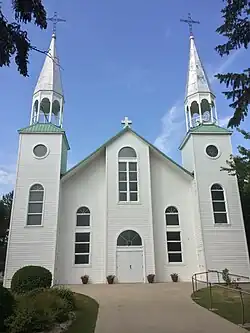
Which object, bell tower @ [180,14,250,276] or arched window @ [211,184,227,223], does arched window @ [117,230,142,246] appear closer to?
bell tower @ [180,14,250,276]

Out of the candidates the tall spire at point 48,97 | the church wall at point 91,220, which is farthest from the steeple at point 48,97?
the church wall at point 91,220

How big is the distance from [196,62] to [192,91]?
306 cm

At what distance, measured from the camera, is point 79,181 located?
883 inches

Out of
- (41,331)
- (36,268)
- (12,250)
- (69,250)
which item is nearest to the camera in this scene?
(41,331)

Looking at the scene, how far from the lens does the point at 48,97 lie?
23922 millimetres

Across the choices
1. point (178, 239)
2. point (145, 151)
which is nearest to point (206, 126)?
point (145, 151)

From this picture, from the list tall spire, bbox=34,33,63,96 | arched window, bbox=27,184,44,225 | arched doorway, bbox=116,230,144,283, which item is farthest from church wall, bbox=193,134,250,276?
tall spire, bbox=34,33,63,96

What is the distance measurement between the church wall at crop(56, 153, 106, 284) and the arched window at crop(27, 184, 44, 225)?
1.46m

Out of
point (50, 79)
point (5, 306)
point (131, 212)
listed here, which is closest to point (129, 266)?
point (131, 212)

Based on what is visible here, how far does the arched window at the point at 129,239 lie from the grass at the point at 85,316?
7.50 metres

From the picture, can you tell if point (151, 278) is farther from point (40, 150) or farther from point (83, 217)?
point (40, 150)

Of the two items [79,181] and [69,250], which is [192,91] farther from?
[69,250]

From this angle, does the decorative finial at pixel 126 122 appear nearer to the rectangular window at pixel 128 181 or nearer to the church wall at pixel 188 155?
the rectangular window at pixel 128 181

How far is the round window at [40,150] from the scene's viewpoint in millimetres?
22031
